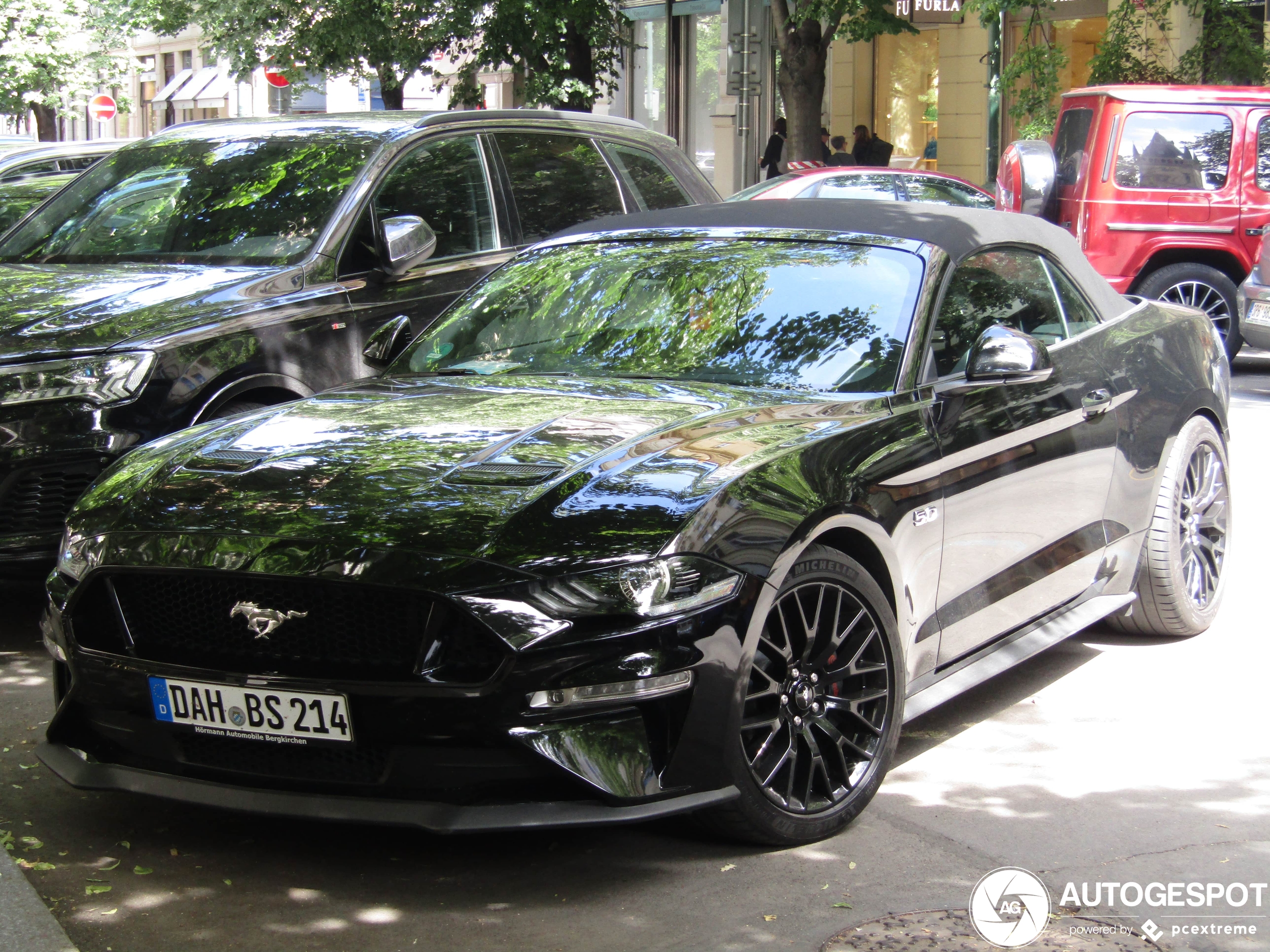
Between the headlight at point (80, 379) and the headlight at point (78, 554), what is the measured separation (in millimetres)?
1741

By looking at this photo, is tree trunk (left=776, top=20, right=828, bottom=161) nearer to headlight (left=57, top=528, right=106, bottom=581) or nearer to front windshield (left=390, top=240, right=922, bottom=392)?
front windshield (left=390, top=240, right=922, bottom=392)

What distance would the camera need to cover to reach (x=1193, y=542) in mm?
6234

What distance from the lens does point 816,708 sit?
4.14m

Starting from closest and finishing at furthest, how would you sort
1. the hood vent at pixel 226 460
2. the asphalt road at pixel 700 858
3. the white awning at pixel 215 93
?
1. the asphalt road at pixel 700 858
2. the hood vent at pixel 226 460
3. the white awning at pixel 215 93

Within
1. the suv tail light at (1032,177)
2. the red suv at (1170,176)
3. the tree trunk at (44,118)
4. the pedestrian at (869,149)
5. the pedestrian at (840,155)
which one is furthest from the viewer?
the tree trunk at (44,118)

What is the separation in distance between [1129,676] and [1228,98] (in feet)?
31.6

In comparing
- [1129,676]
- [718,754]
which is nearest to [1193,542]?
[1129,676]

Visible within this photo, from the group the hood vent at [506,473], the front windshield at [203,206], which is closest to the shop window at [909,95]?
the front windshield at [203,206]

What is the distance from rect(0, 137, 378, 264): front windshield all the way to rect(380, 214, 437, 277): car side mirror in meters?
0.29

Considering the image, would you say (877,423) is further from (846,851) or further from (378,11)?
(378,11)

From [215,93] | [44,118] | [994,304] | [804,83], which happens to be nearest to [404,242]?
[994,304]

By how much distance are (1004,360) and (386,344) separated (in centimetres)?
214

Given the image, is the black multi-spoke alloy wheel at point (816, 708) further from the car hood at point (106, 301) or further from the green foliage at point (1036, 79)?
the green foliage at point (1036, 79)

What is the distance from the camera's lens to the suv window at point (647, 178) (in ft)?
27.8
